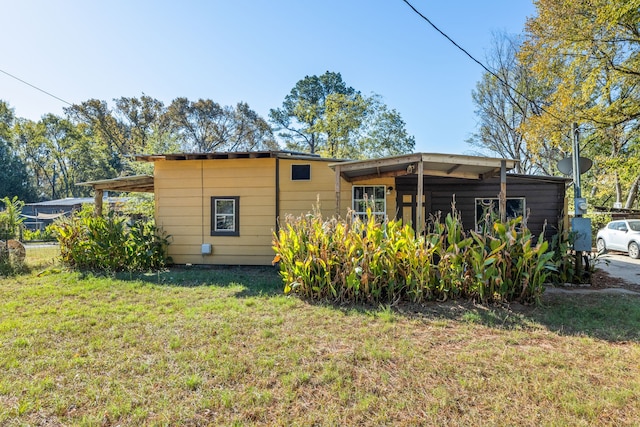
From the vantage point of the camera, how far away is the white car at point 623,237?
395 inches

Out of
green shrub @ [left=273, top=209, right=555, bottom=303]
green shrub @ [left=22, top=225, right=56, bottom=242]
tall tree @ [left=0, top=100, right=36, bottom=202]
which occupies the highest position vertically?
tall tree @ [left=0, top=100, right=36, bottom=202]

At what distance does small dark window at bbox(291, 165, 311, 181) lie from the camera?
7.62m

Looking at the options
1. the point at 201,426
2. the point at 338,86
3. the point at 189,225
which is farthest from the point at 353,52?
the point at 338,86

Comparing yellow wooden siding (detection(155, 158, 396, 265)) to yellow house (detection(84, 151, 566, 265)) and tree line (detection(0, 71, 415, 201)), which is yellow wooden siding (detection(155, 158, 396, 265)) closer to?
yellow house (detection(84, 151, 566, 265))

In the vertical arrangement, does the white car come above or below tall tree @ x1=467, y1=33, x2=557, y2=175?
below

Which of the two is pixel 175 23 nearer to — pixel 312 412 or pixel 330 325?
pixel 330 325

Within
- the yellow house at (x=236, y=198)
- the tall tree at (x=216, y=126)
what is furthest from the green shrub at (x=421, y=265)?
the tall tree at (x=216, y=126)

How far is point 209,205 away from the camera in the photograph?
783cm

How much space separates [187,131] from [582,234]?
88.8 ft

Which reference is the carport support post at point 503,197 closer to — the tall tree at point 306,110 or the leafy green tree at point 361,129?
the leafy green tree at point 361,129

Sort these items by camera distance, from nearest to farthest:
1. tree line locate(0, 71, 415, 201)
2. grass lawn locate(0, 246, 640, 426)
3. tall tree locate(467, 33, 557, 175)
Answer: grass lawn locate(0, 246, 640, 426), tall tree locate(467, 33, 557, 175), tree line locate(0, 71, 415, 201)

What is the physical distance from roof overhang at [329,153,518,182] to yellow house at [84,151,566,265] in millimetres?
281

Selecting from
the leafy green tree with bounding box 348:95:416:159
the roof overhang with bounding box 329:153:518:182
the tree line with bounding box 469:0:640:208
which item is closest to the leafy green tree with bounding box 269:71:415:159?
the leafy green tree with bounding box 348:95:416:159

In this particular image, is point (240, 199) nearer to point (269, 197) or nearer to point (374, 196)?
point (269, 197)
